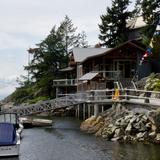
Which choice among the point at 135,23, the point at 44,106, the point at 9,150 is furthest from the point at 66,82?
the point at 9,150

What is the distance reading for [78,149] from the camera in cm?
3638

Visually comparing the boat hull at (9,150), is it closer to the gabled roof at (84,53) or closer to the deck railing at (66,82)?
the gabled roof at (84,53)

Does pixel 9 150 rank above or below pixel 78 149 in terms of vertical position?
above

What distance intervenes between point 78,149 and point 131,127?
199 inches

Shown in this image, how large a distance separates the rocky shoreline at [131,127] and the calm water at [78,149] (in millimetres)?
→ 1143

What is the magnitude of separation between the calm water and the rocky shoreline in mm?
1143

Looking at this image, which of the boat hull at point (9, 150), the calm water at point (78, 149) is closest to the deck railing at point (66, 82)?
the calm water at point (78, 149)

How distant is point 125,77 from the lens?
65.3 m

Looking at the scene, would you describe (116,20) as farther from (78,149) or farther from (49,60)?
(78,149)

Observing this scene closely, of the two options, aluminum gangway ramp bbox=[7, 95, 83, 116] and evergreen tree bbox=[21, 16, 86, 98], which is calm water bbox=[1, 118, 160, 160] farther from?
evergreen tree bbox=[21, 16, 86, 98]

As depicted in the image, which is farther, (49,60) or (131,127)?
(49,60)

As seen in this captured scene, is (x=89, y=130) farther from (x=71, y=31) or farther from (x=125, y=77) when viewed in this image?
(x=71, y=31)

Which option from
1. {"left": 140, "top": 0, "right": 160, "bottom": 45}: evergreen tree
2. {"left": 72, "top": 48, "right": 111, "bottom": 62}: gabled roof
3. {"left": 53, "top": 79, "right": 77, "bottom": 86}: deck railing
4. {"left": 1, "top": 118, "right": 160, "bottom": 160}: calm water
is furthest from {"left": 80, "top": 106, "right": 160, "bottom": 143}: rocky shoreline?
{"left": 53, "top": 79, "right": 77, "bottom": 86}: deck railing

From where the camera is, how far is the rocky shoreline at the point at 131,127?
37656 mm
